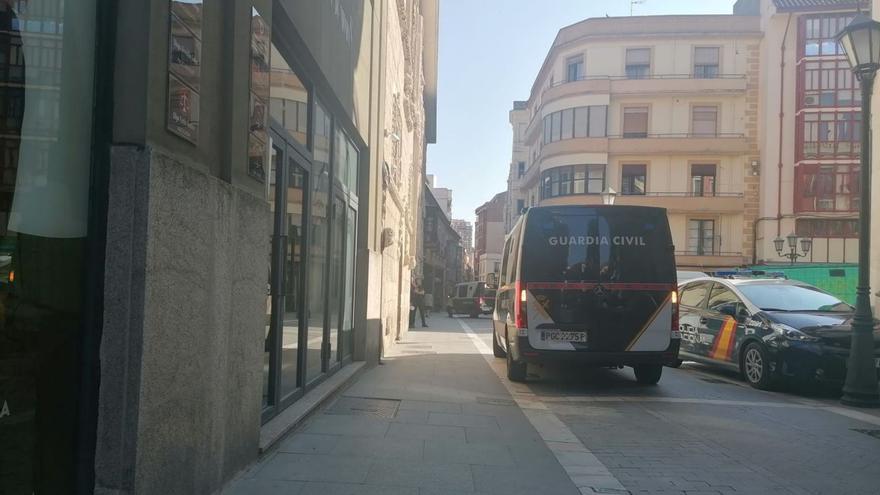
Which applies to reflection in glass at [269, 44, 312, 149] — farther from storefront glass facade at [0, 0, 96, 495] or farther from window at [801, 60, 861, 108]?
window at [801, 60, 861, 108]

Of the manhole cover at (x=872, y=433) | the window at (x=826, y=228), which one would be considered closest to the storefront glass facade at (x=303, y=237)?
the manhole cover at (x=872, y=433)

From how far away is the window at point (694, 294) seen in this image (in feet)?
39.7

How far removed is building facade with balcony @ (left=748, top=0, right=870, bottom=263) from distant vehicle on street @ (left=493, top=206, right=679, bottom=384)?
3397 cm

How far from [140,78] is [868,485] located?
5.26m

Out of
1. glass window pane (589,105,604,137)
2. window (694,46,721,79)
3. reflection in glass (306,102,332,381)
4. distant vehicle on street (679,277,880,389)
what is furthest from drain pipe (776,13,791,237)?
reflection in glass (306,102,332,381)

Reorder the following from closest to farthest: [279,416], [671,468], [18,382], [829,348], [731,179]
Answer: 1. [18,382]
2. [671,468]
3. [279,416]
4. [829,348]
5. [731,179]

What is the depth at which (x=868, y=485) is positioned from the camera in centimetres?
491

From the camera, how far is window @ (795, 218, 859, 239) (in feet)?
128

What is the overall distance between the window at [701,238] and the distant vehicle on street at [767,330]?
99.8ft

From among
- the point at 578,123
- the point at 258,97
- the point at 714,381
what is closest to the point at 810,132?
the point at 578,123

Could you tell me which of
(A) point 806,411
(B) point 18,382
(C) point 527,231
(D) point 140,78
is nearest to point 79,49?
(D) point 140,78

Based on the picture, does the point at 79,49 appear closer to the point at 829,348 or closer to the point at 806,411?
the point at 806,411

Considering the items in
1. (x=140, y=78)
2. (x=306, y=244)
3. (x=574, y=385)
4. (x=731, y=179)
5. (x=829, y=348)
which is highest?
(x=731, y=179)

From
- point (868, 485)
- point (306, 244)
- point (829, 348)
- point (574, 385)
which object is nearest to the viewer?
point (868, 485)
